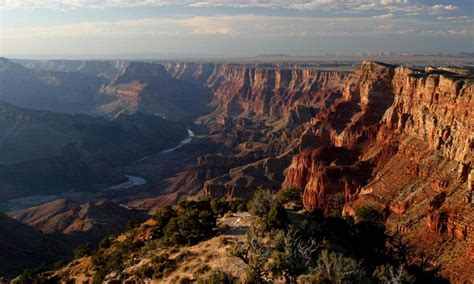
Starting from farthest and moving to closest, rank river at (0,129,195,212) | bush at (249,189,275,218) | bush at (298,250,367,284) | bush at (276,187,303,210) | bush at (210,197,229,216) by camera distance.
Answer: river at (0,129,195,212), bush at (276,187,303,210), bush at (210,197,229,216), bush at (249,189,275,218), bush at (298,250,367,284)

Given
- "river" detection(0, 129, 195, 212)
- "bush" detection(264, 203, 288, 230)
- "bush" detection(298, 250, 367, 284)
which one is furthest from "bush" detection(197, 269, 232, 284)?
"river" detection(0, 129, 195, 212)

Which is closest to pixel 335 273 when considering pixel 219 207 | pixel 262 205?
pixel 262 205

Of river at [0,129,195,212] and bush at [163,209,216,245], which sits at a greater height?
bush at [163,209,216,245]

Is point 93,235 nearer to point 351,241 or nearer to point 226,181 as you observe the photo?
point 226,181

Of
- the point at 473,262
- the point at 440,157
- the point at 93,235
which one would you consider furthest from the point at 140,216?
the point at 473,262

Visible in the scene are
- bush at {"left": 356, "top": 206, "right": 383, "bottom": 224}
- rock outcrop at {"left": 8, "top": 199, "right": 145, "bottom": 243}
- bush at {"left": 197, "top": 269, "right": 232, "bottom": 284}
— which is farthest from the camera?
rock outcrop at {"left": 8, "top": 199, "right": 145, "bottom": 243}

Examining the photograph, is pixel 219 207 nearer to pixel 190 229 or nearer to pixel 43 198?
pixel 190 229

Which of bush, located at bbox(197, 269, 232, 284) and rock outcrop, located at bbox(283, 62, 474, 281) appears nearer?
bush, located at bbox(197, 269, 232, 284)

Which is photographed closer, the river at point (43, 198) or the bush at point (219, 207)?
the bush at point (219, 207)

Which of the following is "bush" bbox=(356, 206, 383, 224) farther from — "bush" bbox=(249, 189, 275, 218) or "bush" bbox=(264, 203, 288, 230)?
"bush" bbox=(264, 203, 288, 230)

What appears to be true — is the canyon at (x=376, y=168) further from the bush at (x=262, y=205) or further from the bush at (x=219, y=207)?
the bush at (x=219, y=207)

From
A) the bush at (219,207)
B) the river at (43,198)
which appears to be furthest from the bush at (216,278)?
the river at (43,198)
